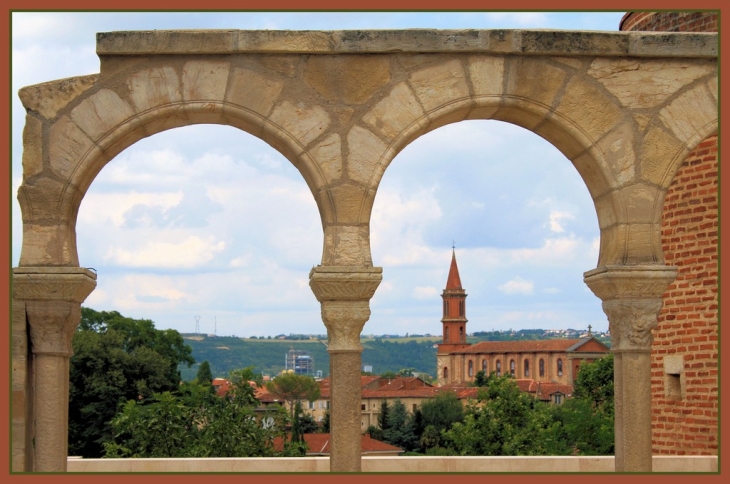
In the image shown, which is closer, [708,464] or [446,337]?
[708,464]

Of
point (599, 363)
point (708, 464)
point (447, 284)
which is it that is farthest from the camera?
point (447, 284)

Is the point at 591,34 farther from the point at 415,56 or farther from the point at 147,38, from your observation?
the point at 147,38

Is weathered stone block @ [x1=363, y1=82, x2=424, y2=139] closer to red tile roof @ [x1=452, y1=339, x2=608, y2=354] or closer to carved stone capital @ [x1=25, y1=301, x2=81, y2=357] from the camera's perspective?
carved stone capital @ [x1=25, y1=301, x2=81, y2=357]

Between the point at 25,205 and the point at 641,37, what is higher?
the point at 641,37

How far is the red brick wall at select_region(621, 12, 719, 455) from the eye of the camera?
10.3 meters

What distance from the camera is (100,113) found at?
755 centimetres

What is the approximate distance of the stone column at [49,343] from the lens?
7355mm

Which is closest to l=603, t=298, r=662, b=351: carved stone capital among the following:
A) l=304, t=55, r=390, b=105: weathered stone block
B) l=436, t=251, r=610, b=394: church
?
l=304, t=55, r=390, b=105: weathered stone block

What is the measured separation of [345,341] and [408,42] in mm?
2248

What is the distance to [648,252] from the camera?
773cm

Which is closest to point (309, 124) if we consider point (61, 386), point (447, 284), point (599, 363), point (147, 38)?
point (147, 38)

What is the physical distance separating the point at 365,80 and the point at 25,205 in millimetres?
2629

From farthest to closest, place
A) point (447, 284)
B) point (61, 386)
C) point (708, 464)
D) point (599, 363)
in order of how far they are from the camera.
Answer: point (447, 284) → point (599, 363) → point (708, 464) → point (61, 386)

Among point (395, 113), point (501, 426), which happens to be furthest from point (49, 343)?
point (501, 426)
